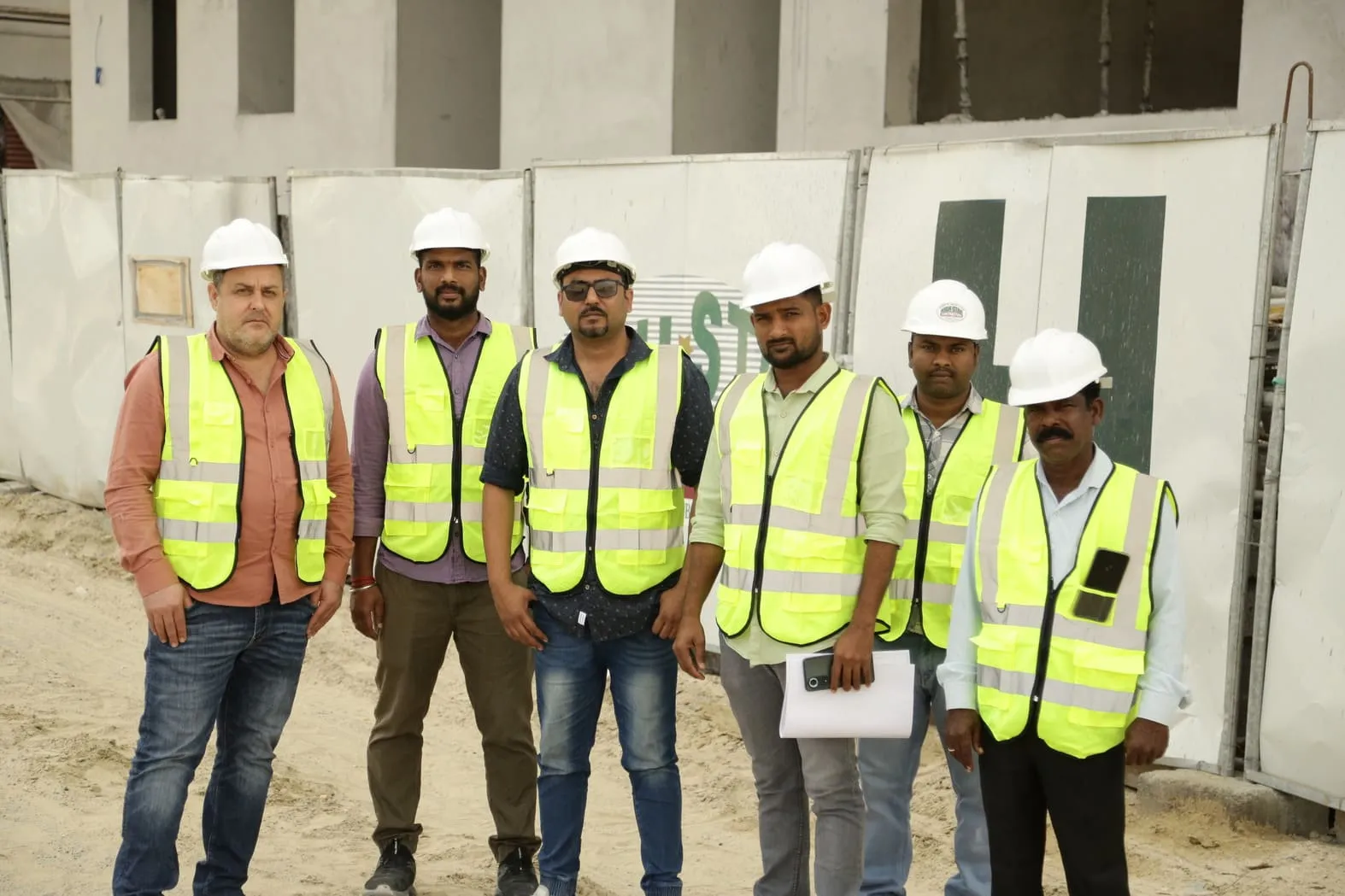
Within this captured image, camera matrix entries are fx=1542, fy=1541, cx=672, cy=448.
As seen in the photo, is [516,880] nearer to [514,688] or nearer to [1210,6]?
[514,688]

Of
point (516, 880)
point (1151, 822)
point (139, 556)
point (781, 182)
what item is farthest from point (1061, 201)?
point (139, 556)

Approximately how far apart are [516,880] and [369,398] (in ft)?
5.64

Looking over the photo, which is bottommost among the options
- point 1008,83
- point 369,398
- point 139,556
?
point 139,556

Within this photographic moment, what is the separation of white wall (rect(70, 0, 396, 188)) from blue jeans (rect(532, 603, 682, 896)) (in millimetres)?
9514

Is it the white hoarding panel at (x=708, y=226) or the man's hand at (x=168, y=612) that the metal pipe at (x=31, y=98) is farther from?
the man's hand at (x=168, y=612)

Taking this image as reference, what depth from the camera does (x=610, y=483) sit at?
4688mm

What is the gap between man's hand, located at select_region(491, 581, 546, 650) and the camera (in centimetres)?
474

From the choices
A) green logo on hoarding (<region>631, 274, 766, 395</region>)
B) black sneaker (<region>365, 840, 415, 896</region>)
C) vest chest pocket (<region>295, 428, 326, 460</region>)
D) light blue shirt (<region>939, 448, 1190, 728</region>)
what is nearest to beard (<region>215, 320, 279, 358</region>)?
vest chest pocket (<region>295, 428, 326, 460</region>)

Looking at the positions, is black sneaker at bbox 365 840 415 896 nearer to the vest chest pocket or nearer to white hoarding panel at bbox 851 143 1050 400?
the vest chest pocket

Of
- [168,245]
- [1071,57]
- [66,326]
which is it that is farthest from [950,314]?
[1071,57]

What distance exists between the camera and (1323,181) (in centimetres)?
551

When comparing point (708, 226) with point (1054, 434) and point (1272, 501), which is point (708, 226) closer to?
point (1272, 501)

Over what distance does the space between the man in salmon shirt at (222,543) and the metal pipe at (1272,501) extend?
11.2 feet

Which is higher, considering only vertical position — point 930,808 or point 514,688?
point 514,688
